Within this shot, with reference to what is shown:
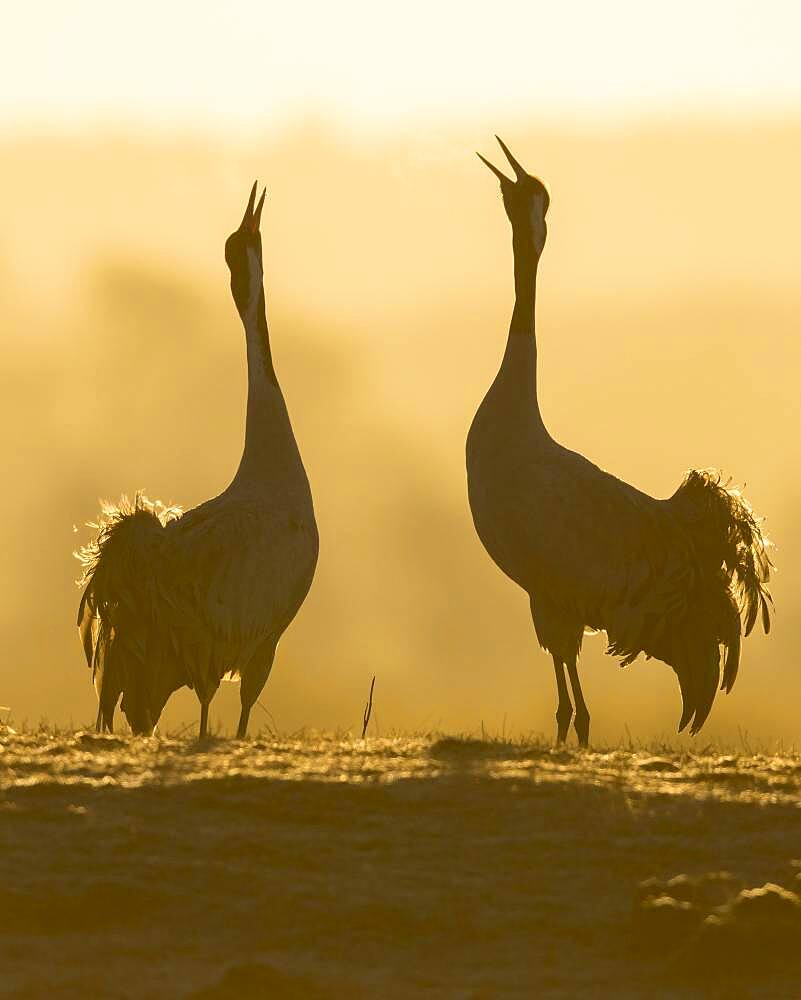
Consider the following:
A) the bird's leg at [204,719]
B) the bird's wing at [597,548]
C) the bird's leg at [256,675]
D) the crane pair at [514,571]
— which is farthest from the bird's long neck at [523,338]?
the bird's leg at [204,719]

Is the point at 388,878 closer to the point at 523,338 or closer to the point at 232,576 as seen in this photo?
the point at 232,576

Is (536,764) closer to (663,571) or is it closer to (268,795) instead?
(268,795)

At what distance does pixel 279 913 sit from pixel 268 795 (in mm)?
1478

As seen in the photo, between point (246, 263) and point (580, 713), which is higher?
point (246, 263)

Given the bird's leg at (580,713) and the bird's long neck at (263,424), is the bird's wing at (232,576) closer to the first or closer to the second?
the bird's long neck at (263,424)

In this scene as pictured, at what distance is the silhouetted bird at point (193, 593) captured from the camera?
1262 cm

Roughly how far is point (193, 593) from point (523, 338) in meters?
3.33

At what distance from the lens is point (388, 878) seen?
25.5ft

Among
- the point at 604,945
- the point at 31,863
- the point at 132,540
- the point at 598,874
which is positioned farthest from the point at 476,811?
the point at 132,540

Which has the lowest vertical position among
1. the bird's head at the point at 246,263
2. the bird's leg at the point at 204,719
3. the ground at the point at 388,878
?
the ground at the point at 388,878

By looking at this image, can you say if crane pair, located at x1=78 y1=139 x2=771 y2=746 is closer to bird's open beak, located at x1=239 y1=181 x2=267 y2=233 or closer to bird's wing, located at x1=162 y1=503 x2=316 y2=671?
bird's wing, located at x1=162 y1=503 x2=316 y2=671

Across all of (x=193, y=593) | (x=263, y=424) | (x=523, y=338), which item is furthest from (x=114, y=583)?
(x=523, y=338)

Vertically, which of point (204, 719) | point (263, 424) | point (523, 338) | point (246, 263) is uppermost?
point (246, 263)

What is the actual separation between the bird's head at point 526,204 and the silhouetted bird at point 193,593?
2850 millimetres
